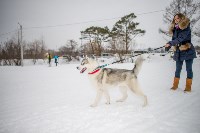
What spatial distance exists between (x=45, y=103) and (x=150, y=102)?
2669 mm

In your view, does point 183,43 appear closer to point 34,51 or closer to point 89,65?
point 89,65

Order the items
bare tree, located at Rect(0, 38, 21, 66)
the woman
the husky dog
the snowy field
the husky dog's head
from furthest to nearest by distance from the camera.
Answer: bare tree, located at Rect(0, 38, 21, 66) → the woman → the husky dog's head → the husky dog → the snowy field

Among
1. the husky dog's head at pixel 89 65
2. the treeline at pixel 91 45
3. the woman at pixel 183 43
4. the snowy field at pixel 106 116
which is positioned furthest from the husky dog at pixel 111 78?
the treeline at pixel 91 45

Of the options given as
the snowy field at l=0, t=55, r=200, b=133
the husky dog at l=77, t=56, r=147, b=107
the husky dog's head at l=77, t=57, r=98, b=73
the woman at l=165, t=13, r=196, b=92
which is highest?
the woman at l=165, t=13, r=196, b=92

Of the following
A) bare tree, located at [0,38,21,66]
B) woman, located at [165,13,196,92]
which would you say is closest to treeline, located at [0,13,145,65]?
bare tree, located at [0,38,21,66]

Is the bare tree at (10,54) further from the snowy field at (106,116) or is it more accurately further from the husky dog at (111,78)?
the husky dog at (111,78)

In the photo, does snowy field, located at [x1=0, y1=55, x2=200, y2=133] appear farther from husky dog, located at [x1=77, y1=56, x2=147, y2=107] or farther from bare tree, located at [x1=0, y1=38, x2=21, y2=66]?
bare tree, located at [x1=0, y1=38, x2=21, y2=66]

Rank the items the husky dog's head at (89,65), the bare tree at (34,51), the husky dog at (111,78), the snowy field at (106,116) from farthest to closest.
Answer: the bare tree at (34,51) → the husky dog's head at (89,65) → the husky dog at (111,78) → the snowy field at (106,116)

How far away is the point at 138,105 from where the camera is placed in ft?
12.8

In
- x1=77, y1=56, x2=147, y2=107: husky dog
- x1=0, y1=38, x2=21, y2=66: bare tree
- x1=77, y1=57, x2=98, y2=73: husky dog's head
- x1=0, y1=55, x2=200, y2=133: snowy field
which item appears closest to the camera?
x1=0, y1=55, x2=200, y2=133: snowy field

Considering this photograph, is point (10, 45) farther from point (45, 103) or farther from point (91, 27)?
point (45, 103)

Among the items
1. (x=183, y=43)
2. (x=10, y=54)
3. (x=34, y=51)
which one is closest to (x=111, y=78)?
(x=183, y=43)

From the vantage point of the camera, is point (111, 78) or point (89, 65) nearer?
point (111, 78)

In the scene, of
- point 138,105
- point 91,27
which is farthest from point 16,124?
point 91,27
